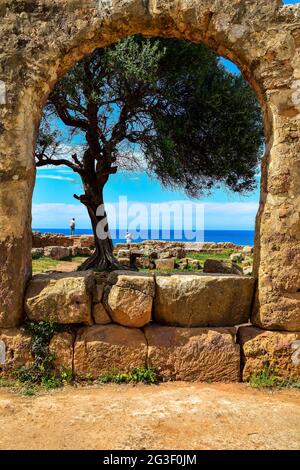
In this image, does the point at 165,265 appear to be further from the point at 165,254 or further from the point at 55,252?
the point at 55,252

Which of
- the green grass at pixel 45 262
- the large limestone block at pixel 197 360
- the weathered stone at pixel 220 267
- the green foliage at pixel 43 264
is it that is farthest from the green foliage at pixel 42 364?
the green foliage at pixel 43 264

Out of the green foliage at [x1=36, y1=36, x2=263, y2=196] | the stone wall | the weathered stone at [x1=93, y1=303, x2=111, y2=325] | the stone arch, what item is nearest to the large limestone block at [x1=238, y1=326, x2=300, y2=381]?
the stone wall

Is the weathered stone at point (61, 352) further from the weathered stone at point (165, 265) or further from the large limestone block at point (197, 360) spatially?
the weathered stone at point (165, 265)

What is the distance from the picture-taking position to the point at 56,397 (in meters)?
4.05

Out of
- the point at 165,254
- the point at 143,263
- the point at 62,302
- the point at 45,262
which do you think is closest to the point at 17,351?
the point at 62,302

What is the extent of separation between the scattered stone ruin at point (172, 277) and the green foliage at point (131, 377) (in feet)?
0.40

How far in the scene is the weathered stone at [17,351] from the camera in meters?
4.50

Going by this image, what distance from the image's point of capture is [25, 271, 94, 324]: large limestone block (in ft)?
14.9

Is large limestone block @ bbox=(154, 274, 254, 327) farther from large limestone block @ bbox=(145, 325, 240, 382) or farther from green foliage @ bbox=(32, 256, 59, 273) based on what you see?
green foliage @ bbox=(32, 256, 59, 273)

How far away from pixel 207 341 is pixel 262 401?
0.86 m

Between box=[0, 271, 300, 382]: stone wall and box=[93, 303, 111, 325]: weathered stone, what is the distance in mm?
12

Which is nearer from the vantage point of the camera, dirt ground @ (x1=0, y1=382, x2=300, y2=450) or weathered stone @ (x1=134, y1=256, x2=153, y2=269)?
dirt ground @ (x1=0, y1=382, x2=300, y2=450)

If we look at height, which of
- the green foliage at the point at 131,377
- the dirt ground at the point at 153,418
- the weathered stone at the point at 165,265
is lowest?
the dirt ground at the point at 153,418

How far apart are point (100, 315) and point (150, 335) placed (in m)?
0.62
